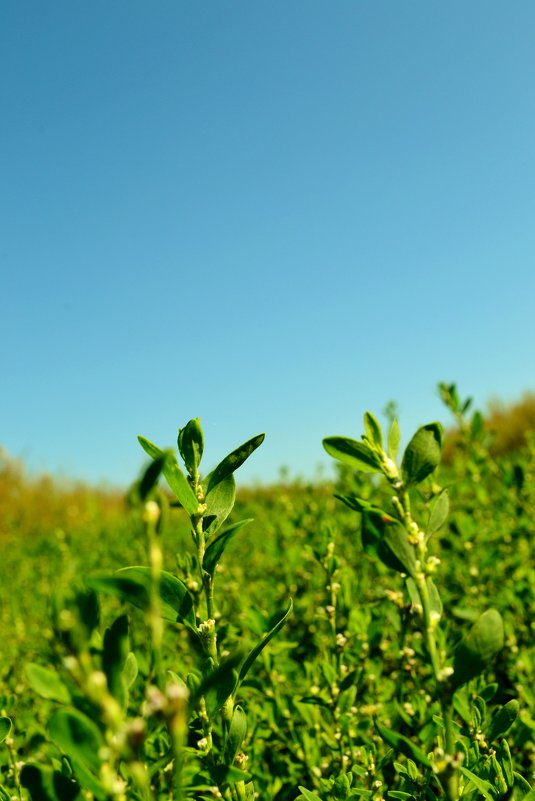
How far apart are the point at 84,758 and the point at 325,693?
1.07 meters

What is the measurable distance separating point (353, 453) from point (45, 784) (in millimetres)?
457

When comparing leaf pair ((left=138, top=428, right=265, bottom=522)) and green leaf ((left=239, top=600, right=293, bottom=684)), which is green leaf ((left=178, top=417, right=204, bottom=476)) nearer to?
leaf pair ((left=138, top=428, right=265, bottom=522))

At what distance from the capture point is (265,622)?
144cm

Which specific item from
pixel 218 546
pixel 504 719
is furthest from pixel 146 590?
pixel 504 719

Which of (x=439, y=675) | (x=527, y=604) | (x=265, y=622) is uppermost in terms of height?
(x=265, y=622)

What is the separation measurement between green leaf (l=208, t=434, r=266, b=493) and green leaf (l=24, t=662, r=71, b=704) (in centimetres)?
34

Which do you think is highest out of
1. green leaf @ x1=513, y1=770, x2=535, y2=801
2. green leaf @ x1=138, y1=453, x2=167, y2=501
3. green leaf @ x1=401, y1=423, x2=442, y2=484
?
green leaf @ x1=138, y1=453, x2=167, y2=501

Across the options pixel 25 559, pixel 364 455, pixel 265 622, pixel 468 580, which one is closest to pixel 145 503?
pixel 364 455

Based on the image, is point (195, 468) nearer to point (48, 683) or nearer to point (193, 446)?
point (193, 446)

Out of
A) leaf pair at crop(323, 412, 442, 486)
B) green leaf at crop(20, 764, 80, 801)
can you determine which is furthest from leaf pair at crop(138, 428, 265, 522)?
green leaf at crop(20, 764, 80, 801)

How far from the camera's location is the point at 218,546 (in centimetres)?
80

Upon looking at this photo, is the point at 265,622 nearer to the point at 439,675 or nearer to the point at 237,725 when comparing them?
the point at 237,725

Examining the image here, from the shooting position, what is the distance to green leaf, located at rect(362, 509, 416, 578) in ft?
2.16

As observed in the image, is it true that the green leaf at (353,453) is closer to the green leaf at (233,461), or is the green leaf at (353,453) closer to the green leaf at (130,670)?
the green leaf at (233,461)
